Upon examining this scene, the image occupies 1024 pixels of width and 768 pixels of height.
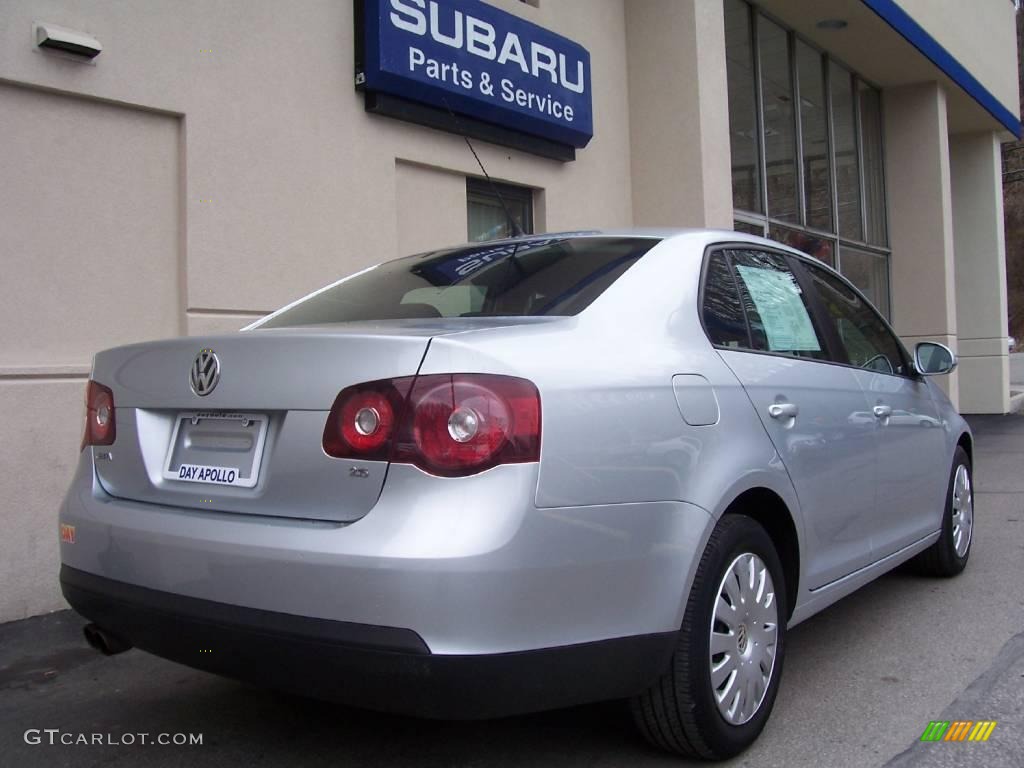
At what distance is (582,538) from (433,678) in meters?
0.47

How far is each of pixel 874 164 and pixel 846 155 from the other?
1052mm

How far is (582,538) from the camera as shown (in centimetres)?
223

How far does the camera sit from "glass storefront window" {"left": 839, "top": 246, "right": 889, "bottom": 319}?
14047 mm

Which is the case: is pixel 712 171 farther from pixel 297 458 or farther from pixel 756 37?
pixel 297 458

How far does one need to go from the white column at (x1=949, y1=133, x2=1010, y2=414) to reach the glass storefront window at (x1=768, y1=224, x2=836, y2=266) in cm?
442

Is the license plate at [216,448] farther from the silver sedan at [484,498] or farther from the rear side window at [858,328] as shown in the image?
the rear side window at [858,328]

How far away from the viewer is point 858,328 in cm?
416

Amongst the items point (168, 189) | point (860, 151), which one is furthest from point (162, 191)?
point (860, 151)

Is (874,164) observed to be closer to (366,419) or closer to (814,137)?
(814,137)

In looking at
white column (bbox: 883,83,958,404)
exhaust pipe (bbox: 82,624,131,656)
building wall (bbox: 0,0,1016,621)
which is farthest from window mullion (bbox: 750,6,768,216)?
exhaust pipe (bbox: 82,624,131,656)

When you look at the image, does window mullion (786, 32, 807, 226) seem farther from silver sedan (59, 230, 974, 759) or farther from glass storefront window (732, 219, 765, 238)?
silver sedan (59, 230, 974, 759)

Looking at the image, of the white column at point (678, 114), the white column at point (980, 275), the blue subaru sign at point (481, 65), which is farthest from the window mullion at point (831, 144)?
the blue subaru sign at point (481, 65)

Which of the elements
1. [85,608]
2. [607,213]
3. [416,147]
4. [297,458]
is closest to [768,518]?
[297,458]

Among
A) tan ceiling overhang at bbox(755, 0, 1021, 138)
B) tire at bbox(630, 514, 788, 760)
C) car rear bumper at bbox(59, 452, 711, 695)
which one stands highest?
tan ceiling overhang at bbox(755, 0, 1021, 138)
